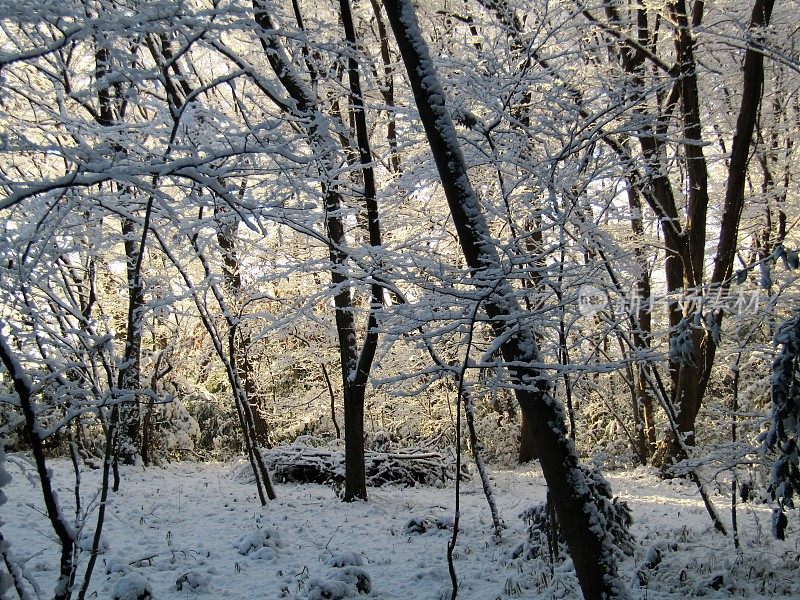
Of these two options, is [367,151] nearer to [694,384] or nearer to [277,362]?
[694,384]

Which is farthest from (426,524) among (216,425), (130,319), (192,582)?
(216,425)

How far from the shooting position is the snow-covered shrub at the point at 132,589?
12.9 ft

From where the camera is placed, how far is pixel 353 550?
560 centimetres

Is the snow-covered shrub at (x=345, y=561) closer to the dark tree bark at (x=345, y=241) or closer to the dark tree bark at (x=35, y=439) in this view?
the dark tree bark at (x=345, y=241)

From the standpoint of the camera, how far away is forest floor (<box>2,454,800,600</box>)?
14.3 ft

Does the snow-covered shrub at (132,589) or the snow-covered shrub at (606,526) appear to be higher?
the snow-covered shrub at (606,526)

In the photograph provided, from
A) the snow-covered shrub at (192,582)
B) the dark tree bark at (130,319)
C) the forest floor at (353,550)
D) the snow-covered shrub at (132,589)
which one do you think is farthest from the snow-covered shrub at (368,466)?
the snow-covered shrub at (132,589)

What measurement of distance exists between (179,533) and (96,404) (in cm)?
441

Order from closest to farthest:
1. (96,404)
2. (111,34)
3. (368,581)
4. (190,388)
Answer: (96,404) < (111,34) < (368,581) < (190,388)

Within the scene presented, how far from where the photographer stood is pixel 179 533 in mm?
6047

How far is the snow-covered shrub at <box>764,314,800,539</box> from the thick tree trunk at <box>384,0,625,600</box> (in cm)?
121

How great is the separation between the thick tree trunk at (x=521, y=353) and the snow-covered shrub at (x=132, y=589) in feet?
9.84

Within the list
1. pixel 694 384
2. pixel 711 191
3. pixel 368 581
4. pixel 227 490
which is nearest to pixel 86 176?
pixel 368 581

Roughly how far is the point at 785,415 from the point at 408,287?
539 centimetres
